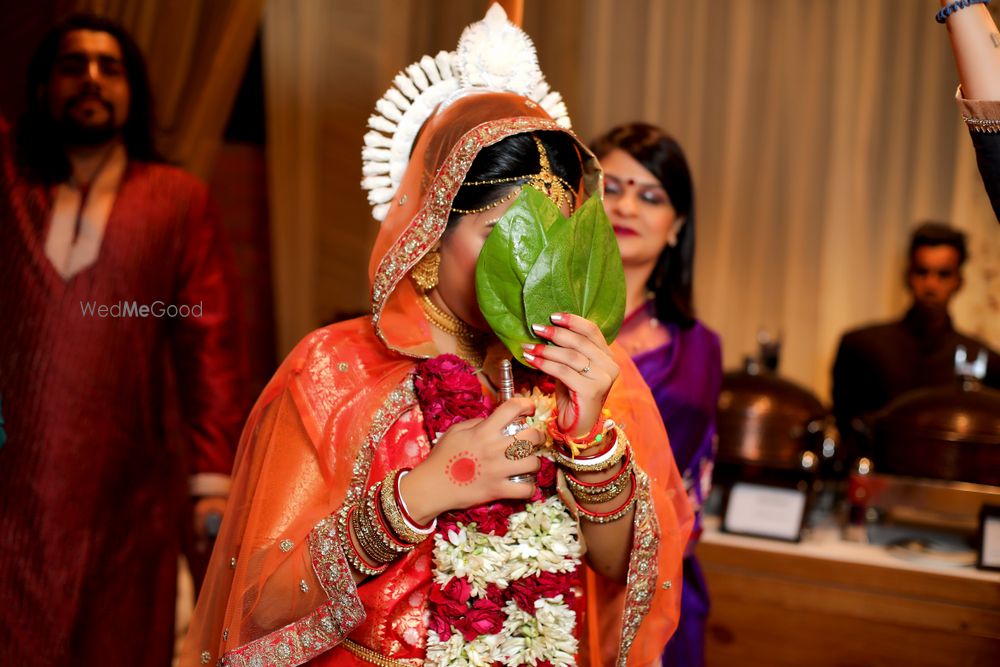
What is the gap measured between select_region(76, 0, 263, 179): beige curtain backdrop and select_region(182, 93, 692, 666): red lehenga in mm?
2242

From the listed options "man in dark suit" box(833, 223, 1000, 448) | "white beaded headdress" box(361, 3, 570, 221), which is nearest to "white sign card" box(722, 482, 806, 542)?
"man in dark suit" box(833, 223, 1000, 448)

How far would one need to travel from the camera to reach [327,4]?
4.27 m

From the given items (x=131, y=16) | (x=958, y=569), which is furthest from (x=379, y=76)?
(x=958, y=569)

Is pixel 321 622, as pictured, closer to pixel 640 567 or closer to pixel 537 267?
pixel 640 567

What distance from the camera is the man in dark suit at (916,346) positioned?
429 centimetres

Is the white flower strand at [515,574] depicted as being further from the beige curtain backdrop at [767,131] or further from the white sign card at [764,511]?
the beige curtain backdrop at [767,131]

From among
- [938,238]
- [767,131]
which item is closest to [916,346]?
[938,238]

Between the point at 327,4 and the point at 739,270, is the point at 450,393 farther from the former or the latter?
the point at 739,270

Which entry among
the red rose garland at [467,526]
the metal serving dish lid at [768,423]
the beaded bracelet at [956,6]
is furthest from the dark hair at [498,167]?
the metal serving dish lid at [768,423]

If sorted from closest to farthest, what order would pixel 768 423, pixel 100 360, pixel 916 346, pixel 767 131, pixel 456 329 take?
pixel 456 329 < pixel 100 360 < pixel 768 423 < pixel 916 346 < pixel 767 131

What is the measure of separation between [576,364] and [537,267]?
0.15 m

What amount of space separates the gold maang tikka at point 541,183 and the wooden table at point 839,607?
1.87m

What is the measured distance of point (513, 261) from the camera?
1.40m

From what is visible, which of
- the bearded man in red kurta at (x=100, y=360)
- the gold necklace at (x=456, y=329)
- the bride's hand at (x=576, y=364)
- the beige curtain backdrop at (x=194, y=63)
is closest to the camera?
the bride's hand at (x=576, y=364)
